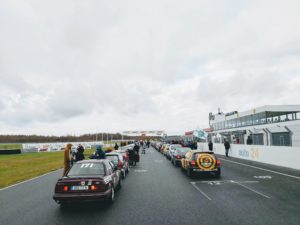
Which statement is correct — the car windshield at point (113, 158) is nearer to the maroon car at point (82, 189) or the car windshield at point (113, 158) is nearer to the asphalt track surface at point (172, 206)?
the asphalt track surface at point (172, 206)

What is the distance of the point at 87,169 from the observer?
7.87 m

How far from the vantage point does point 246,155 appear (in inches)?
896

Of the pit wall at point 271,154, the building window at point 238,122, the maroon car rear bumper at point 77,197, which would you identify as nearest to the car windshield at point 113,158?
the maroon car rear bumper at point 77,197

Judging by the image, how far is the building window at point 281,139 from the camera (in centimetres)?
2810

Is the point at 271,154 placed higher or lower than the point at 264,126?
lower

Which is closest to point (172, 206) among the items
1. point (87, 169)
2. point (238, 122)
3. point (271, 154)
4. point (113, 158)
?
point (87, 169)

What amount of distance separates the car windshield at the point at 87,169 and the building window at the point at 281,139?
26.6 m

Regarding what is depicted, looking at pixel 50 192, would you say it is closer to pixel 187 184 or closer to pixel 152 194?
pixel 152 194

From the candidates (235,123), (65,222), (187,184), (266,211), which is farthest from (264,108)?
(65,222)

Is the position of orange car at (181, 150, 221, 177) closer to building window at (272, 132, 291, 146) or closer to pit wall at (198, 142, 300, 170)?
pit wall at (198, 142, 300, 170)

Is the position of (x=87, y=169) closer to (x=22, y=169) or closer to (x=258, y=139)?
(x=22, y=169)

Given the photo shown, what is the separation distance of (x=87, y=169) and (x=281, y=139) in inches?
1082

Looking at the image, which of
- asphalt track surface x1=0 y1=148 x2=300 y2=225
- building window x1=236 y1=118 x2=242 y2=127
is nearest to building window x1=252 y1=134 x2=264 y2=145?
building window x1=236 y1=118 x2=242 y2=127

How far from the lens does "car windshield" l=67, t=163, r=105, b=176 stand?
771 centimetres
